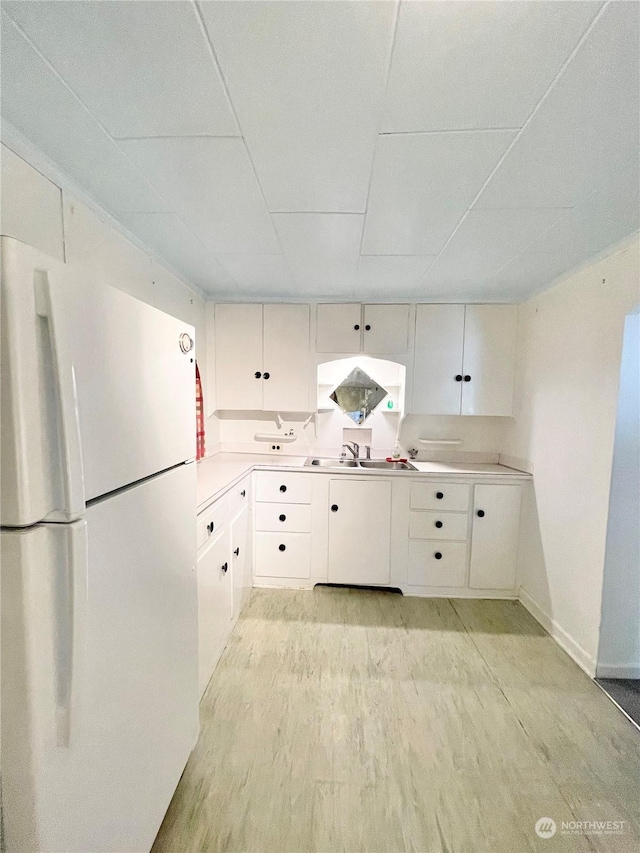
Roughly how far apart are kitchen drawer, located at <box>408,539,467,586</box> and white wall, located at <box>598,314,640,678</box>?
0.86 m

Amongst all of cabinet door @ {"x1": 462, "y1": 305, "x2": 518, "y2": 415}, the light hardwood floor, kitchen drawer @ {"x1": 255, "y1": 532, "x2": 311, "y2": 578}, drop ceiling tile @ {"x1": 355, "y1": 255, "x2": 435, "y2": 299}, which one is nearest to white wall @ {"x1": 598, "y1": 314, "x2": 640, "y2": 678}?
the light hardwood floor

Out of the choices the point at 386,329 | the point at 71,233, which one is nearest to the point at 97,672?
the point at 71,233

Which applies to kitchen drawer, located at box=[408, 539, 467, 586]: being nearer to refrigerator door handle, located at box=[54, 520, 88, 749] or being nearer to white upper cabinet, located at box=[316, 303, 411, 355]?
white upper cabinet, located at box=[316, 303, 411, 355]

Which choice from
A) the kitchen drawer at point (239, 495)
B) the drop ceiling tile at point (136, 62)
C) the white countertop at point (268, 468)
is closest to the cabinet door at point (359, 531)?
the white countertop at point (268, 468)

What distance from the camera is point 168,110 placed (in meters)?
1.00

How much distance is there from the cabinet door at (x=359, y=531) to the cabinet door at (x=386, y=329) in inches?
43.5

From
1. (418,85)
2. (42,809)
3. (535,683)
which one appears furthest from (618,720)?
(418,85)

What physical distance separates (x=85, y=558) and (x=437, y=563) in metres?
2.43

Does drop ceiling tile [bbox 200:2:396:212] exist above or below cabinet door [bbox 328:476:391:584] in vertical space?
above

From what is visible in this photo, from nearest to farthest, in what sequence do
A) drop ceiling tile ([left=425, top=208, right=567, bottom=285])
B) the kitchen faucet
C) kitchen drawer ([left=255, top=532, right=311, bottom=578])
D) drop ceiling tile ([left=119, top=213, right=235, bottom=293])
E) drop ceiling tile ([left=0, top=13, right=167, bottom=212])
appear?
drop ceiling tile ([left=0, top=13, right=167, bottom=212])
drop ceiling tile ([left=425, top=208, right=567, bottom=285])
drop ceiling tile ([left=119, top=213, right=235, bottom=293])
kitchen drawer ([left=255, top=532, right=311, bottom=578])
the kitchen faucet

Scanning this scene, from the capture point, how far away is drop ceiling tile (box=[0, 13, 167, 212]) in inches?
34.8

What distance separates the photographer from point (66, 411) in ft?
2.00

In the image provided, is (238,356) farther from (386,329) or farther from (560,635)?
(560,635)

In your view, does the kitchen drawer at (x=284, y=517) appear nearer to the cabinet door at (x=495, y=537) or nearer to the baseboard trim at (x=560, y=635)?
the cabinet door at (x=495, y=537)
